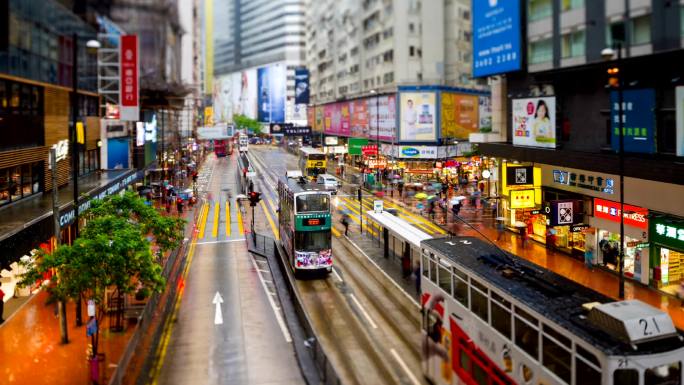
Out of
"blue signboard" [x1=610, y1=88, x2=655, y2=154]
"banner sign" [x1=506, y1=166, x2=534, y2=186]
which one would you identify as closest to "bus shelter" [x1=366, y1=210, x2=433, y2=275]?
"banner sign" [x1=506, y1=166, x2=534, y2=186]

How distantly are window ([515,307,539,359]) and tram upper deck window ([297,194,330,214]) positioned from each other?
18.1 meters

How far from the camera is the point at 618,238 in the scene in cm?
3108

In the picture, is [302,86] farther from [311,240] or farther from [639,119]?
[639,119]

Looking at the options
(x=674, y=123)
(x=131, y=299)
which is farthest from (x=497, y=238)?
(x=131, y=299)

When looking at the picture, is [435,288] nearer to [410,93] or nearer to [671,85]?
[671,85]

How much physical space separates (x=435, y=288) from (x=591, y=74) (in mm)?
22063

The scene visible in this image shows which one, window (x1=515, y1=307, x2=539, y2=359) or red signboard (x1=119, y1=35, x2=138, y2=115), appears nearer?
window (x1=515, y1=307, x2=539, y2=359)

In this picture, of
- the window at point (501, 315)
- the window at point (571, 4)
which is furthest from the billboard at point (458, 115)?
the window at point (501, 315)

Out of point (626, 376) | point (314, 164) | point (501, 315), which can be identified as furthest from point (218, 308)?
point (314, 164)

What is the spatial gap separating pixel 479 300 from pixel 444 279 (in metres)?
2.09

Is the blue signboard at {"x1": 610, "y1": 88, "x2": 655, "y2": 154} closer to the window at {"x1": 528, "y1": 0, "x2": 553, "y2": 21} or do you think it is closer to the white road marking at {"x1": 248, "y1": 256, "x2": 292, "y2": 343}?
the window at {"x1": 528, "y1": 0, "x2": 553, "y2": 21}

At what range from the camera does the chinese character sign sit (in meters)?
50.7

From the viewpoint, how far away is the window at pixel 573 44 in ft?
110

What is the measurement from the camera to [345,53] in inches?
4341
